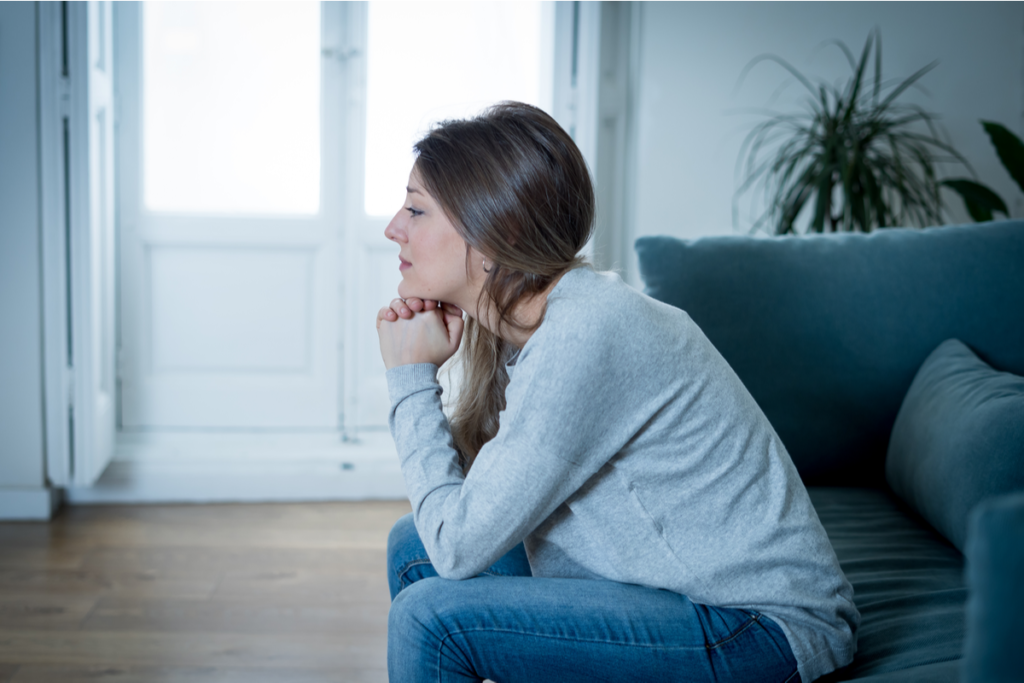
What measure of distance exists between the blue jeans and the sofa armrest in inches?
20.5

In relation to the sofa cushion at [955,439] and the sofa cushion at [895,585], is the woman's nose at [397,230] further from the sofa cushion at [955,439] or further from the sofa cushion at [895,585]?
the sofa cushion at [955,439]

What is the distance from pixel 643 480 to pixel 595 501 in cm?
6

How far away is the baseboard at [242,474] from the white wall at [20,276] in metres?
0.19

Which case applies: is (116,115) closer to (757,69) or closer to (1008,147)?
(757,69)

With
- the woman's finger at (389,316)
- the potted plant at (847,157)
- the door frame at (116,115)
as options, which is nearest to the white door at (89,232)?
the door frame at (116,115)

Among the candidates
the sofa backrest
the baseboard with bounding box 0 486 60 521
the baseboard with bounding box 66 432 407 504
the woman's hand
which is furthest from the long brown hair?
the baseboard with bounding box 0 486 60 521

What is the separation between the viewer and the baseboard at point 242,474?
2.49m

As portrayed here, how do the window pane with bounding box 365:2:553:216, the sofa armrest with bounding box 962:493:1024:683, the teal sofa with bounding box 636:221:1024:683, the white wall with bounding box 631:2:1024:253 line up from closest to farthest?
the sofa armrest with bounding box 962:493:1024:683 → the teal sofa with bounding box 636:221:1024:683 → the white wall with bounding box 631:2:1024:253 → the window pane with bounding box 365:2:553:216

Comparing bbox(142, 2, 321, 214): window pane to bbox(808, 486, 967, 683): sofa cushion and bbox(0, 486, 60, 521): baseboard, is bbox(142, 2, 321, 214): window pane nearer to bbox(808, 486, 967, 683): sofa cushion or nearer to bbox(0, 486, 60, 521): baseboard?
bbox(0, 486, 60, 521): baseboard

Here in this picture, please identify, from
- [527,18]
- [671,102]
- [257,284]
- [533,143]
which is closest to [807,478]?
[533,143]

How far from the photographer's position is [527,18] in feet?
8.87

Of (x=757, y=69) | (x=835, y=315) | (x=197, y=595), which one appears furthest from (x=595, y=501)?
(x=757, y=69)

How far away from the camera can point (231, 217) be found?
9.37 feet

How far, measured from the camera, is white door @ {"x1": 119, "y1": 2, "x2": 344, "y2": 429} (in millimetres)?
2758
